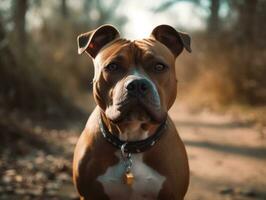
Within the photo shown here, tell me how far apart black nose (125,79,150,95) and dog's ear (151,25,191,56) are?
882mm

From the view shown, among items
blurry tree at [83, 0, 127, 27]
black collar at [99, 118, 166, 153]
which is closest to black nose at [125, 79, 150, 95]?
black collar at [99, 118, 166, 153]

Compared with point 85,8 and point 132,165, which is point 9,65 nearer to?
point 132,165

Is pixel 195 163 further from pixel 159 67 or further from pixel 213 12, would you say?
pixel 213 12

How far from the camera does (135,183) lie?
3.64 m

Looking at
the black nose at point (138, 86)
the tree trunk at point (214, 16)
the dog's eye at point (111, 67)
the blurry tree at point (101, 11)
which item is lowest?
the black nose at point (138, 86)

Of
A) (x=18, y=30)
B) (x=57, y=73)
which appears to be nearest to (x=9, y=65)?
(x=18, y=30)

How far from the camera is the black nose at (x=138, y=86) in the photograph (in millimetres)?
3359

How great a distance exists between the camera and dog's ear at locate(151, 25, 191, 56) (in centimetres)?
411

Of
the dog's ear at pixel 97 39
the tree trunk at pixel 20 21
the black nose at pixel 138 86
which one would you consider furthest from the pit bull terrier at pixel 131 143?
the tree trunk at pixel 20 21

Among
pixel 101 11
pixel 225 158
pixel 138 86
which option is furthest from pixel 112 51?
pixel 101 11

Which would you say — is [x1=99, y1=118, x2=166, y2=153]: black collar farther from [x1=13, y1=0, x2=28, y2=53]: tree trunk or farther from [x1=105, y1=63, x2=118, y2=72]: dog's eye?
[x1=13, y1=0, x2=28, y2=53]: tree trunk

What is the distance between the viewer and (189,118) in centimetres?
1191

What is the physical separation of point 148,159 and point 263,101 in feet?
26.1

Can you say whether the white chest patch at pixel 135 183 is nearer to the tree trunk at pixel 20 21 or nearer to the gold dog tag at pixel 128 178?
the gold dog tag at pixel 128 178
